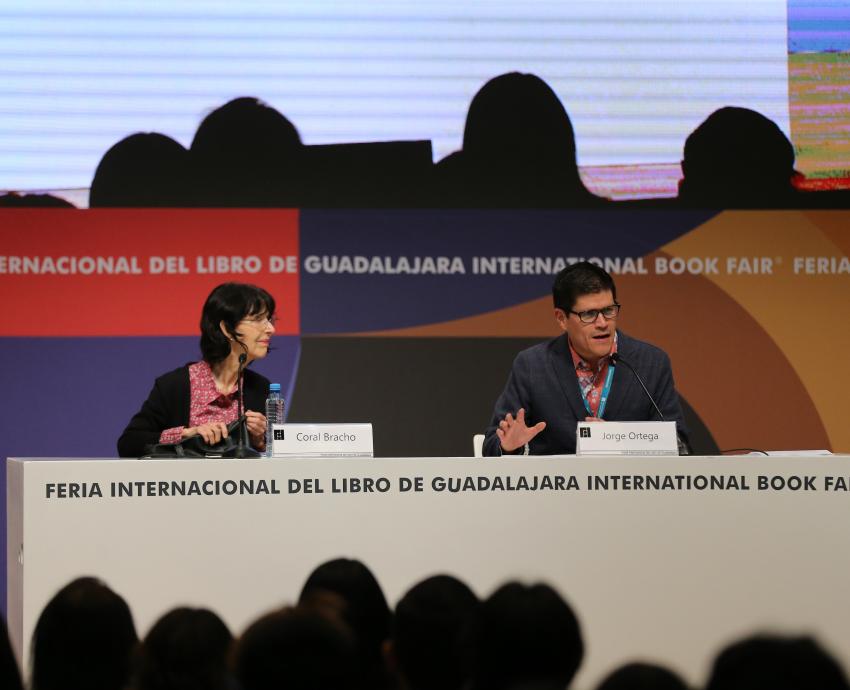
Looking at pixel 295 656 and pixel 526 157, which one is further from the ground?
pixel 526 157

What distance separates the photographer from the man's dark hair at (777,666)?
4.01 ft

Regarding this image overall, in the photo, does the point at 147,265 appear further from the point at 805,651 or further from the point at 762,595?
the point at 805,651

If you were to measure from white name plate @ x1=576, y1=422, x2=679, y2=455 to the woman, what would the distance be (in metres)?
1.35

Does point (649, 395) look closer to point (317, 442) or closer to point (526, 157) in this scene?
point (317, 442)

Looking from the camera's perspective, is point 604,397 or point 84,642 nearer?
point 84,642

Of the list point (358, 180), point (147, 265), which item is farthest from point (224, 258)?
point (358, 180)

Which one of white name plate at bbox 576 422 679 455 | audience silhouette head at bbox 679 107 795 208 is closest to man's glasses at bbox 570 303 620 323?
white name plate at bbox 576 422 679 455

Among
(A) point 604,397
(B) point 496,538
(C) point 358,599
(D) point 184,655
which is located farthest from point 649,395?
(D) point 184,655

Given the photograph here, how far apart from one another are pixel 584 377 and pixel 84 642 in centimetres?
267

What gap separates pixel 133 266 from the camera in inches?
213

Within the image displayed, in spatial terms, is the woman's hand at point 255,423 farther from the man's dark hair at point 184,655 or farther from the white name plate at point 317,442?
the man's dark hair at point 184,655

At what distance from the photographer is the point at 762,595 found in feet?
10.8

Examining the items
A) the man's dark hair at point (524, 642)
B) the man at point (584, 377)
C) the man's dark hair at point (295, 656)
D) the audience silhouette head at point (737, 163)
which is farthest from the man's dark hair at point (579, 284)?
the man's dark hair at point (295, 656)

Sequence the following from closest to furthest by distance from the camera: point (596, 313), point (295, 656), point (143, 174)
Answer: point (295, 656), point (596, 313), point (143, 174)
